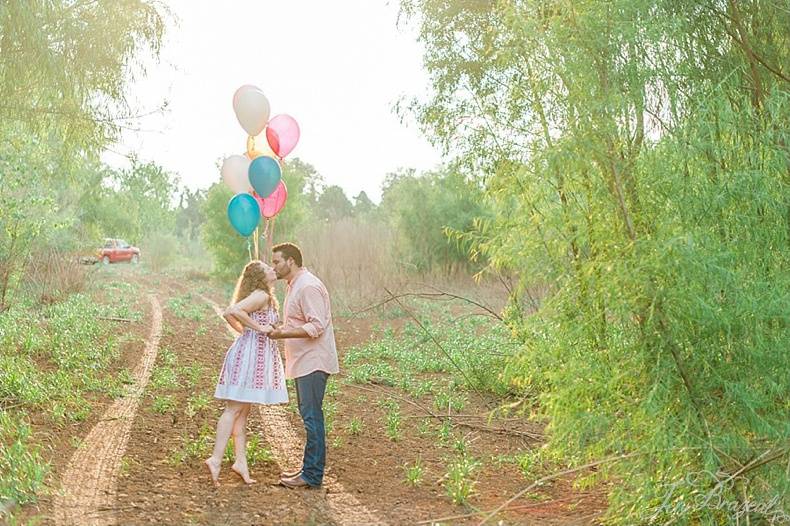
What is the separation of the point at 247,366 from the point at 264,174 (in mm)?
2425

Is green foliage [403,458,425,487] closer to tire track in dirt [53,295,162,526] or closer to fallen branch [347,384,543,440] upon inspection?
fallen branch [347,384,543,440]

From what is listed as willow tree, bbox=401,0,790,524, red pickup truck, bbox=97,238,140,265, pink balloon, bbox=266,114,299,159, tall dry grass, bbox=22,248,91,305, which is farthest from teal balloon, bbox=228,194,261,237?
red pickup truck, bbox=97,238,140,265

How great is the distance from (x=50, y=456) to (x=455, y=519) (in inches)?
135

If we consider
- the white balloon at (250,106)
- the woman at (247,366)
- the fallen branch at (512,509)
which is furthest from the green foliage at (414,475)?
the white balloon at (250,106)

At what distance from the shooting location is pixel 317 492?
245 inches

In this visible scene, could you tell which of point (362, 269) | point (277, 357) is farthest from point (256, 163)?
point (362, 269)

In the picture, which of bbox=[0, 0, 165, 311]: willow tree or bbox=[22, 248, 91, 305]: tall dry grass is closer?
bbox=[0, 0, 165, 311]: willow tree

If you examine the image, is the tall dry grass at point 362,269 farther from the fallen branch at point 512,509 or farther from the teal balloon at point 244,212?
the fallen branch at point 512,509

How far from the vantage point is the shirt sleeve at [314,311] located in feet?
20.5

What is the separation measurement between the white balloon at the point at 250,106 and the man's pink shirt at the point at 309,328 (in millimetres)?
2627

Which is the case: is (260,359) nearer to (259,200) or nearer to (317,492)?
(317,492)

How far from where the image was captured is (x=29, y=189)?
13.3m

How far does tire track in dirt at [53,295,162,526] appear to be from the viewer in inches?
217

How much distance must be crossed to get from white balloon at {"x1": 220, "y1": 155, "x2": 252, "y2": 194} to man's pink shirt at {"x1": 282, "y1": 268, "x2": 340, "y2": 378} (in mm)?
2525
